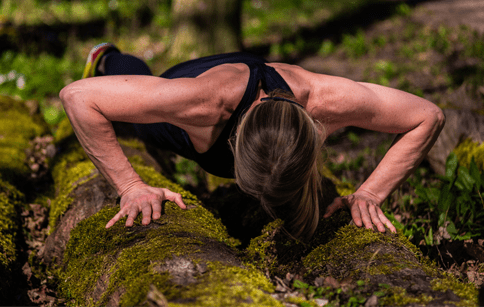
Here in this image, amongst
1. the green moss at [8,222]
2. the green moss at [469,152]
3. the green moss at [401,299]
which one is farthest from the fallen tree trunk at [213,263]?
the green moss at [469,152]

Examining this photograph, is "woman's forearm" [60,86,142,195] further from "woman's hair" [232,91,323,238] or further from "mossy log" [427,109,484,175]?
"mossy log" [427,109,484,175]

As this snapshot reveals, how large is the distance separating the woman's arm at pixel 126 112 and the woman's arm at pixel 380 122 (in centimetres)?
93

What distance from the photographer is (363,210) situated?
230 centimetres

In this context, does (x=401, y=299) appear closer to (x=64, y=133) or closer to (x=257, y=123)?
(x=257, y=123)

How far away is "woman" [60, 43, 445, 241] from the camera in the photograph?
182 cm

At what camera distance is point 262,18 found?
940 centimetres

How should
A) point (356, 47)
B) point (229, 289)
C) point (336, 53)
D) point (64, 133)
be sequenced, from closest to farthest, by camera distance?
point (229, 289), point (64, 133), point (356, 47), point (336, 53)

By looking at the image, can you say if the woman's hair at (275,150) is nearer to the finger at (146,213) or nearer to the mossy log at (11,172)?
the finger at (146,213)

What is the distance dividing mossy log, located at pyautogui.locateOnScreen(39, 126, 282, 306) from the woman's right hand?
5 cm

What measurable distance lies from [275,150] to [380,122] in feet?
3.57

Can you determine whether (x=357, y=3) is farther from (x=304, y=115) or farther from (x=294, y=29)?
(x=304, y=115)

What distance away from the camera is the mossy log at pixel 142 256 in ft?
4.84

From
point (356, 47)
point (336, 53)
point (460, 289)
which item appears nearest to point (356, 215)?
point (460, 289)

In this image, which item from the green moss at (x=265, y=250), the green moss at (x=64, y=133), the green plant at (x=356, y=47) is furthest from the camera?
the green plant at (x=356, y=47)
